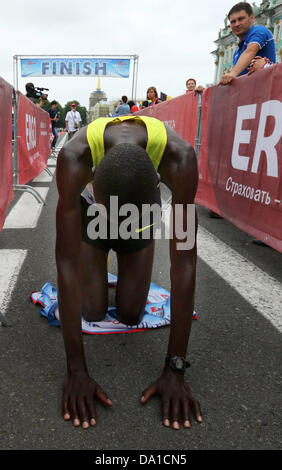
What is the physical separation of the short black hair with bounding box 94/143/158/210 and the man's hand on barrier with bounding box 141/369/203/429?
87cm

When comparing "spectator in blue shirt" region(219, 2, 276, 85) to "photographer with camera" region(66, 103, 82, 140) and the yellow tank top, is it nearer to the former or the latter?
the yellow tank top

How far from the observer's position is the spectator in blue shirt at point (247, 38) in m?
4.66

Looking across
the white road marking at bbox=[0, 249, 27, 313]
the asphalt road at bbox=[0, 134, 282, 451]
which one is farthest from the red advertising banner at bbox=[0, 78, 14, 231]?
the asphalt road at bbox=[0, 134, 282, 451]

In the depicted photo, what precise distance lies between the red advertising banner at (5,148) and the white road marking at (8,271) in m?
0.49

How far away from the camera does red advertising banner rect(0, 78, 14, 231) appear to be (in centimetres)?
450

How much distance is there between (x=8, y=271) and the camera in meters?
3.39

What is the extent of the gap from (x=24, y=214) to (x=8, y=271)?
2.42m

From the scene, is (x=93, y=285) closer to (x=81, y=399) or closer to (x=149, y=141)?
(x=81, y=399)

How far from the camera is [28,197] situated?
7.09 meters

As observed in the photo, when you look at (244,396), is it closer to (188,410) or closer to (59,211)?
(188,410)

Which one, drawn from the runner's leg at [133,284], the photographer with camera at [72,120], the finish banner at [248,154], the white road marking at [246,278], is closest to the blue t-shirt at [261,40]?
the finish banner at [248,154]

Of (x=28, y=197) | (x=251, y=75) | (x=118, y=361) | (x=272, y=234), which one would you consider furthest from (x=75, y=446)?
(x=28, y=197)

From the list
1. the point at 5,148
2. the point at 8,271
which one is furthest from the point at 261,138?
the point at 5,148

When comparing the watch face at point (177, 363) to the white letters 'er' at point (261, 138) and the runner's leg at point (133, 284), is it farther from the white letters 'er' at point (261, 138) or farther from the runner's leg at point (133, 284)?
the white letters 'er' at point (261, 138)
